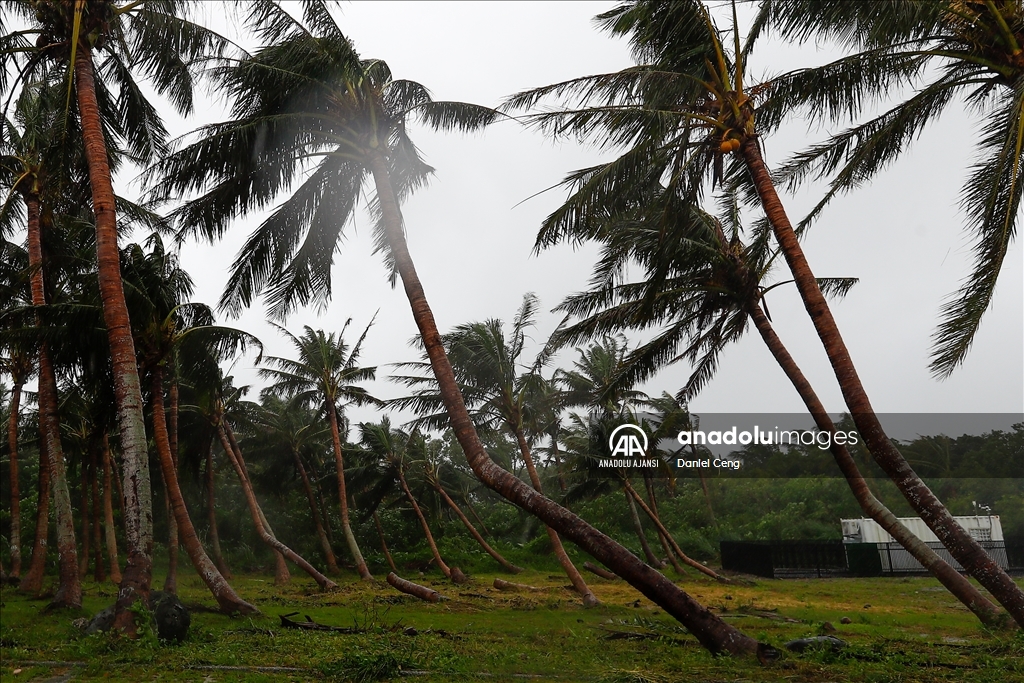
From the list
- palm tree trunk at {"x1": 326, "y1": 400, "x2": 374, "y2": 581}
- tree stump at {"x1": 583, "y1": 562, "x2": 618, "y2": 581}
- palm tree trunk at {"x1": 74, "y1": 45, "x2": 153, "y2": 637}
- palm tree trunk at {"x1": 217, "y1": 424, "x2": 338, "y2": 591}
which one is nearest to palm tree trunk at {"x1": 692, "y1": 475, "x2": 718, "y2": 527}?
tree stump at {"x1": 583, "y1": 562, "x2": 618, "y2": 581}

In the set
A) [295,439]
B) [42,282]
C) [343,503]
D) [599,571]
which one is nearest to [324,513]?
[295,439]

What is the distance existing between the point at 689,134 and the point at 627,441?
10741 mm

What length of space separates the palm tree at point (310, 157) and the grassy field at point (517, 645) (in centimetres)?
204

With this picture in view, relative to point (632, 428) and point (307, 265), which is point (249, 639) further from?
point (632, 428)

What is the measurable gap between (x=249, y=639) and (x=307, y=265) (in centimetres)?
537

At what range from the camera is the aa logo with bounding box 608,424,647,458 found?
18453 millimetres

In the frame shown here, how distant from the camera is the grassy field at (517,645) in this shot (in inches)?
266

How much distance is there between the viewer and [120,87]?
39.1 feet

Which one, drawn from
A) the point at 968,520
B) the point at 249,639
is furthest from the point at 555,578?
the point at 249,639

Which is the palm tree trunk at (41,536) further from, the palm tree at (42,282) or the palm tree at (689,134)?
the palm tree at (689,134)

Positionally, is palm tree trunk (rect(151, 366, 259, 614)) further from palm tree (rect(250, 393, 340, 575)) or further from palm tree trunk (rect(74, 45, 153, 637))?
palm tree (rect(250, 393, 340, 575))

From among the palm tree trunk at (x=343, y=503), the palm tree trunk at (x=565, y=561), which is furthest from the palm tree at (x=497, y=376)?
the palm tree trunk at (x=343, y=503)

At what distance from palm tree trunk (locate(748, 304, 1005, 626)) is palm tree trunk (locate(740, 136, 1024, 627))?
4.45ft

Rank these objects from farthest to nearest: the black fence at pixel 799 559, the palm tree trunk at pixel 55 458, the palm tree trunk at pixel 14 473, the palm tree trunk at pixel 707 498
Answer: the palm tree trunk at pixel 707 498, the black fence at pixel 799 559, the palm tree trunk at pixel 14 473, the palm tree trunk at pixel 55 458
